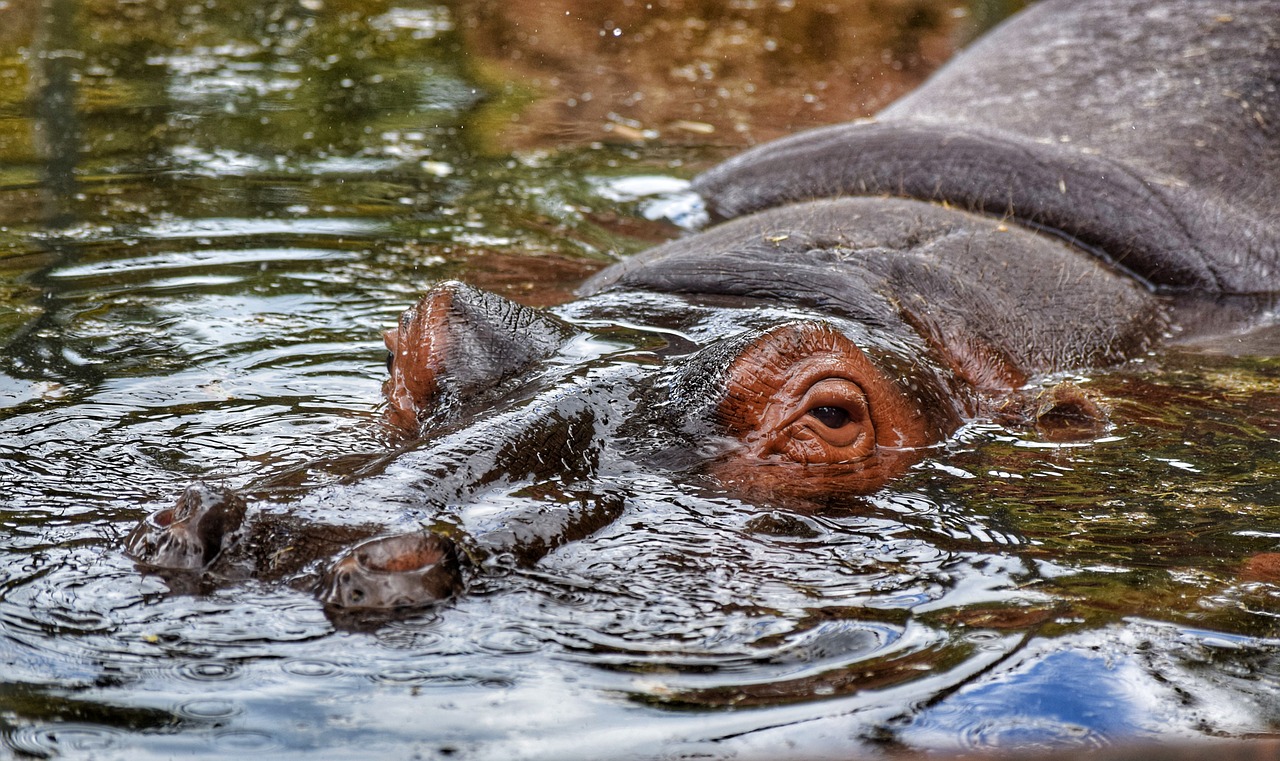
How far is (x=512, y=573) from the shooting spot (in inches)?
126

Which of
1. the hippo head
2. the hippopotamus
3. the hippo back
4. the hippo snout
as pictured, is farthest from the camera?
the hippo back

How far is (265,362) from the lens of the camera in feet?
16.5

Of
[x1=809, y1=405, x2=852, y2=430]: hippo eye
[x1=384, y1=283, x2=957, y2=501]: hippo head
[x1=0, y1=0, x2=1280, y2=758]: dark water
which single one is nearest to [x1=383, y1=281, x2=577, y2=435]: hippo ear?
[x1=384, y1=283, x2=957, y2=501]: hippo head

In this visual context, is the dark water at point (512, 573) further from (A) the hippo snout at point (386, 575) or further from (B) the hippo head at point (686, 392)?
(B) the hippo head at point (686, 392)

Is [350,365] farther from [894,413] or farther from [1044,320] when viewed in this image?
[1044,320]

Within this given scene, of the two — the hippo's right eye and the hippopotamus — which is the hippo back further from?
the hippo's right eye

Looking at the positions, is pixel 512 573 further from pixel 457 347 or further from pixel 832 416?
pixel 832 416

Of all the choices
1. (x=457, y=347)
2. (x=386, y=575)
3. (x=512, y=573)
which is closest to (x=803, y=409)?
(x=457, y=347)

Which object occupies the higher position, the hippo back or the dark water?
the hippo back

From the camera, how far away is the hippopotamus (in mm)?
3271

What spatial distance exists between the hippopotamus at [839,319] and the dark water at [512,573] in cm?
14

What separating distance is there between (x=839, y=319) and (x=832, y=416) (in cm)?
55

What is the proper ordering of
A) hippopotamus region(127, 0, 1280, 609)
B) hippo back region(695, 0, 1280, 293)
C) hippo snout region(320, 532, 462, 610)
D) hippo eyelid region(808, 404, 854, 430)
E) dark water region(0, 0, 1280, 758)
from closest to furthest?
dark water region(0, 0, 1280, 758) < hippo snout region(320, 532, 462, 610) < hippopotamus region(127, 0, 1280, 609) < hippo eyelid region(808, 404, 854, 430) < hippo back region(695, 0, 1280, 293)

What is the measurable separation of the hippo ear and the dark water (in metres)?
0.21
